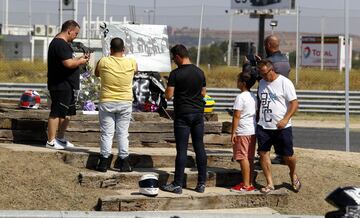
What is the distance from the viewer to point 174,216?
23.2 ft

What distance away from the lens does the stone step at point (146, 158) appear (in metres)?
10.1

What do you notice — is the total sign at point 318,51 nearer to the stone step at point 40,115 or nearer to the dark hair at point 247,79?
the stone step at point 40,115

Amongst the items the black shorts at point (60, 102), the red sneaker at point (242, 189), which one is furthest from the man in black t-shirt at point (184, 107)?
the black shorts at point (60, 102)

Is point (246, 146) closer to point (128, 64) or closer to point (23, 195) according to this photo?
point (128, 64)

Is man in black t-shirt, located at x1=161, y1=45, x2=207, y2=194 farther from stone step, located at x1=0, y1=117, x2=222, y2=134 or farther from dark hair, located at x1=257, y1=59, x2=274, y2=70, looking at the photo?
stone step, located at x1=0, y1=117, x2=222, y2=134

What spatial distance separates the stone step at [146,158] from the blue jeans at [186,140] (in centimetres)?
103

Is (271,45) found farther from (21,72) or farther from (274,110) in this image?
(21,72)

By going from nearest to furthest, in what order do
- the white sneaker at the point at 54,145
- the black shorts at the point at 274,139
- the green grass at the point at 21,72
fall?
1. the black shorts at the point at 274,139
2. the white sneaker at the point at 54,145
3. the green grass at the point at 21,72

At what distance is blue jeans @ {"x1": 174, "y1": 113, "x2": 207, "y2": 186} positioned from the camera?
9.45m

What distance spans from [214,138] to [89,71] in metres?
2.33

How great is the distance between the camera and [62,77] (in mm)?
10438

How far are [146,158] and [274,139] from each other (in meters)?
1.76

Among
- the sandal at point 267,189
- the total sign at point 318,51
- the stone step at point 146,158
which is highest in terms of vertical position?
the total sign at point 318,51

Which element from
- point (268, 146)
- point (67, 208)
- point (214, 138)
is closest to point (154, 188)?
point (67, 208)
